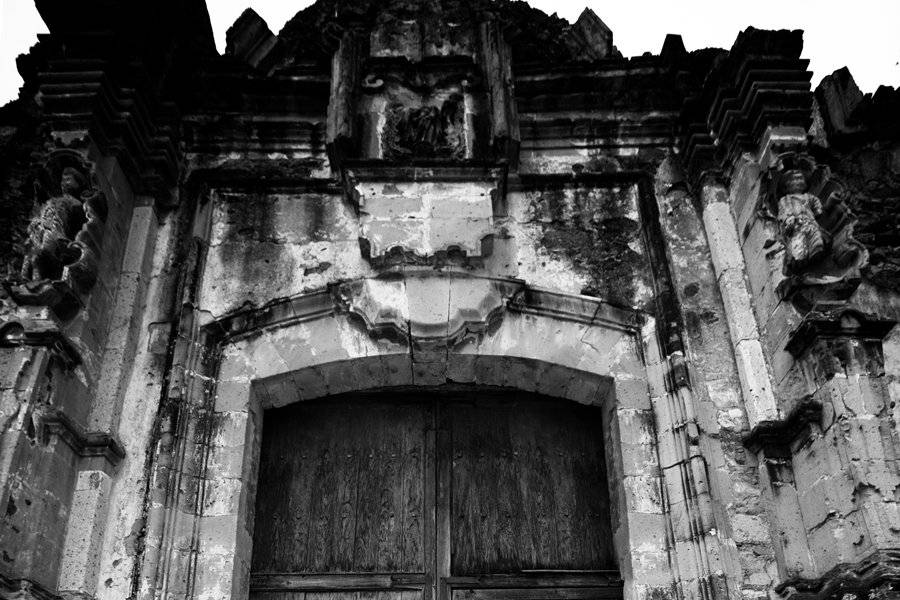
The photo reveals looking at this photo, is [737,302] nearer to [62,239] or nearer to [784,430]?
[784,430]

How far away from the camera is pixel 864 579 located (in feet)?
10.9

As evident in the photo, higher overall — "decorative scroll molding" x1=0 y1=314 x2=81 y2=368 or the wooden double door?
"decorative scroll molding" x1=0 y1=314 x2=81 y2=368

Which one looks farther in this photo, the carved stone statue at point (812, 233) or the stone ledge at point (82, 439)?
the carved stone statue at point (812, 233)

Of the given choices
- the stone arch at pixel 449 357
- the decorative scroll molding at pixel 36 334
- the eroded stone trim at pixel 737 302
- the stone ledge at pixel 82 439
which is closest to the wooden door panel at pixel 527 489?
the stone arch at pixel 449 357

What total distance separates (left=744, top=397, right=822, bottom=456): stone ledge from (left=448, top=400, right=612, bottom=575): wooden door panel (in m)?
0.83

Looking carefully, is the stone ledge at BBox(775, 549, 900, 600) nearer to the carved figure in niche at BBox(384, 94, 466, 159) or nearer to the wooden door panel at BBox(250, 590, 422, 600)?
the wooden door panel at BBox(250, 590, 422, 600)

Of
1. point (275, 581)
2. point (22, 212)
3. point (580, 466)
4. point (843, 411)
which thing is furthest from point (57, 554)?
point (843, 411)

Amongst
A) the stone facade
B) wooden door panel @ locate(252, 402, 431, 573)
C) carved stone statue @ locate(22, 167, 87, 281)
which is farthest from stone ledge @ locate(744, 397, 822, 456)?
carved stone statue @ locate(22, 167, 87, 281)

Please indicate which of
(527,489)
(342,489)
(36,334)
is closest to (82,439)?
(36,334)

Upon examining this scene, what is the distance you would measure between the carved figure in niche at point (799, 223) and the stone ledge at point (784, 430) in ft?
2.15

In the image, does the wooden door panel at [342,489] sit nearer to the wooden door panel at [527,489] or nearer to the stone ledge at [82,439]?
the wooden door panel at [527,489]

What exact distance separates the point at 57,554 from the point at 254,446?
38.7 inches

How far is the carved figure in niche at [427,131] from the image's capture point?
5.08 meters

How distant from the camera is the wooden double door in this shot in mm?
4336
